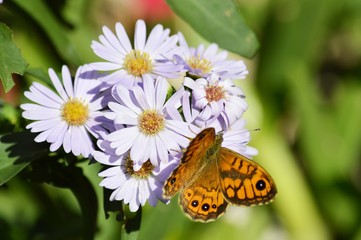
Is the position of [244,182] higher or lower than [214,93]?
lower

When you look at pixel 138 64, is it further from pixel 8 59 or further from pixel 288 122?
pixel 288 122

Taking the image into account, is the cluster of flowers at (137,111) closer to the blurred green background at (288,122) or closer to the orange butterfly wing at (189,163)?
the orange butterfly wing at (189,163)

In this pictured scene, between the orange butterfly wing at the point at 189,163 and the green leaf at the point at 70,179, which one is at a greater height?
the orange butterfly wing at the point at 189,163

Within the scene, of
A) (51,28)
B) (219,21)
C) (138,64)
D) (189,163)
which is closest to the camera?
(189,163)

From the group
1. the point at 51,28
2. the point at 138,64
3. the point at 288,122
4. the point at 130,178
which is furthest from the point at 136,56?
the point at 288,122

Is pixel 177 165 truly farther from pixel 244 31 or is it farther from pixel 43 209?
pixel 43 209

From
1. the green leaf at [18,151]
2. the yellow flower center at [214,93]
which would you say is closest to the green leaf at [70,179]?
the green leaf at [18,151]

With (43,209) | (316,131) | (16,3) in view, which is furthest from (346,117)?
(16,3)
